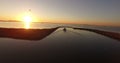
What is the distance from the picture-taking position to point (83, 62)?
75.0ft

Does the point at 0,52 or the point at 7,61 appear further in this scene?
the point at 0,52

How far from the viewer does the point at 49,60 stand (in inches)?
894

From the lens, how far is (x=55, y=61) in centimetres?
2244

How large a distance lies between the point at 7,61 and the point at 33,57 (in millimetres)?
3715

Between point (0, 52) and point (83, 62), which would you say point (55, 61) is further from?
point (0, 52)

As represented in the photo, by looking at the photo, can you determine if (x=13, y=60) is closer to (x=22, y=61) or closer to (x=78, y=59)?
(x=22, y=61)

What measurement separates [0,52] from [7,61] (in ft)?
15.4

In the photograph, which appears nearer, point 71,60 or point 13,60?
point 13,60

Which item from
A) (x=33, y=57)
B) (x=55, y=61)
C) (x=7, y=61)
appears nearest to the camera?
(x=7, y=61)

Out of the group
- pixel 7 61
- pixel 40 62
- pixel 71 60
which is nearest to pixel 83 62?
pixel 71 60

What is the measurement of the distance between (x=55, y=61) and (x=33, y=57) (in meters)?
2.85

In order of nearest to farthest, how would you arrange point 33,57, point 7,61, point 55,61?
point 7,61 → point 55,61 → point 33,57

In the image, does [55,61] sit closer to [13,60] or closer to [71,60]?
[71,60]

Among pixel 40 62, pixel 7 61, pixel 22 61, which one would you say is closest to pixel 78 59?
pixel 40 62
